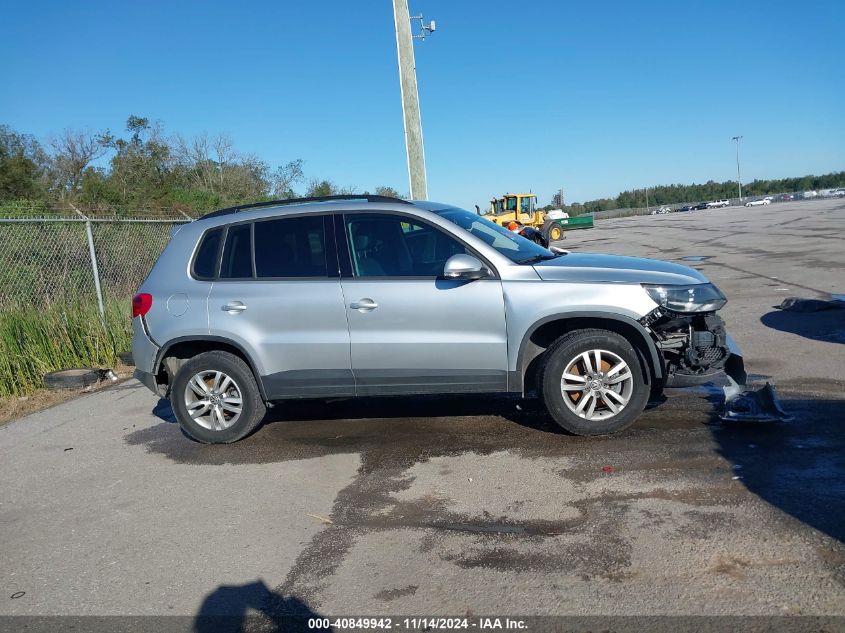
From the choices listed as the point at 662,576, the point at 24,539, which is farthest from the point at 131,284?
the point at 662,576

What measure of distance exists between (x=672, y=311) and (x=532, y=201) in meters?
33.7

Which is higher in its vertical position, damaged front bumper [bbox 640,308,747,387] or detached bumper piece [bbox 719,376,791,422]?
damaged front bumper [bbox 640,308,747,387]

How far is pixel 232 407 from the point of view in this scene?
5863 mm

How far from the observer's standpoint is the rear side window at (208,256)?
5849mm

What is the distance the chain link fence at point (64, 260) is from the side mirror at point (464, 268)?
6.56 m

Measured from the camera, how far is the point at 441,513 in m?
4.29

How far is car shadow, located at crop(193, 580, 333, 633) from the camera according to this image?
3266 mm

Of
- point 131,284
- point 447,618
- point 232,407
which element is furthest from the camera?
point 131,284

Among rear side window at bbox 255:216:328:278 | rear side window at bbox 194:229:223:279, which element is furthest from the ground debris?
rear side window at bbox 194:229:223:279

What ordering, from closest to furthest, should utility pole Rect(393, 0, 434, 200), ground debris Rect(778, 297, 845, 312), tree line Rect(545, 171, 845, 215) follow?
ground debris Rect(778, 297, 845, 312)
utility pole Rect(393, 0, 434, 200)
tree line Rect(545, 171, 845, 215)

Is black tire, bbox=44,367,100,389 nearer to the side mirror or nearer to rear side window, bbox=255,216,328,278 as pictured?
rear side window, bbox=255,216,328,278

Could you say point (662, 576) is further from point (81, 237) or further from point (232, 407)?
point (81, 237)

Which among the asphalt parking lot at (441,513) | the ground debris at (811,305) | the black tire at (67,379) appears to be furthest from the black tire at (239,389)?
the ground debris at (811,305)

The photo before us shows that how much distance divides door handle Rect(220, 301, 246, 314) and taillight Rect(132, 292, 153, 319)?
0.76 meters
